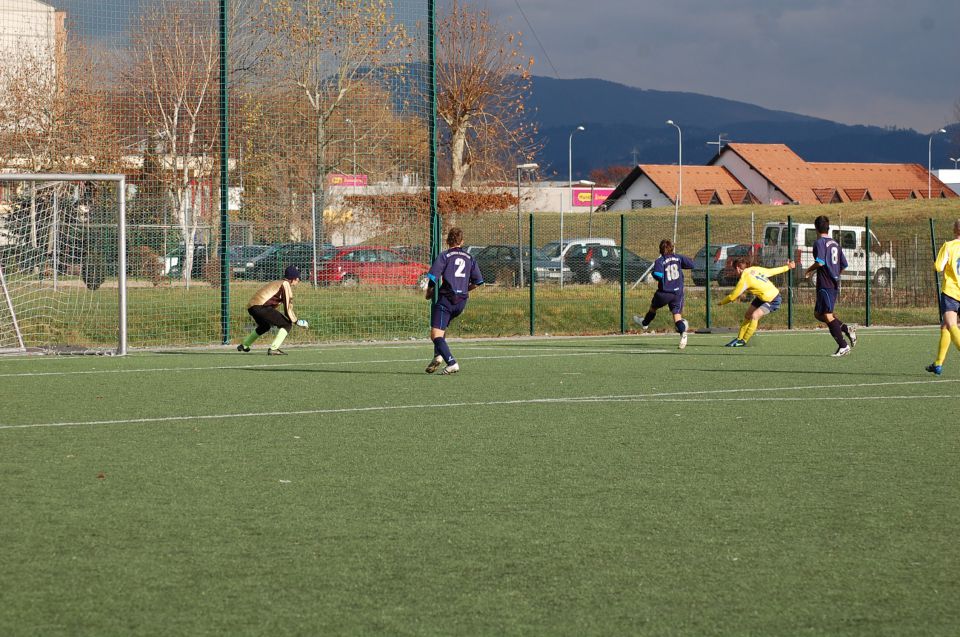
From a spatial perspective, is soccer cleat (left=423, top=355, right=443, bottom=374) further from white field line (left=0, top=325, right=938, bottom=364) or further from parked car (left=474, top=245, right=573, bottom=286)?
parked car (left=474, top=245, right=573, bottom=286)

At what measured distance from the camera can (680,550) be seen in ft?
18.9

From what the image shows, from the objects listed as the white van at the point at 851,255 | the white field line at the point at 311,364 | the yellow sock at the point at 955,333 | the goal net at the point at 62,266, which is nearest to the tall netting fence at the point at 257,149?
the goal net at the point at 62,266

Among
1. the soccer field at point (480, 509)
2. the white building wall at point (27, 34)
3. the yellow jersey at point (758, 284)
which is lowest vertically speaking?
the soccer field at point (480, 509)

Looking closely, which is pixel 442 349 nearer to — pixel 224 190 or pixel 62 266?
pixel 224 190

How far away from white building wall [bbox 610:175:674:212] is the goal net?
64.1m

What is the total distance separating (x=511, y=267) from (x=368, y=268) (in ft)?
22.3

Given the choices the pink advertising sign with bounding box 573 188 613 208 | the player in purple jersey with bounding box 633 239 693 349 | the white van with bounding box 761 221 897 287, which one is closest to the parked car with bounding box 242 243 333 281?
the player in purple jersey with bounding box 633 239 693 349

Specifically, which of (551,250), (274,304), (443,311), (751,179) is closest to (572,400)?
(443,311)

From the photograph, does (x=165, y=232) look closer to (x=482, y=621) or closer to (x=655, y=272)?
(x=655, y=272)

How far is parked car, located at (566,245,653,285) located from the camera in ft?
86.2

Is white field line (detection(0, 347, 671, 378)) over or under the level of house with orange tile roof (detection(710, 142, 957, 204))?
under

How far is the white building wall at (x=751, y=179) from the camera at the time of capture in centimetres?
8106

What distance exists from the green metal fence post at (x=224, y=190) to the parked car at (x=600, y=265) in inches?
338

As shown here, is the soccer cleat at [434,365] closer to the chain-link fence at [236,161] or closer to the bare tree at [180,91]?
the chain-link fence at [236,161]
